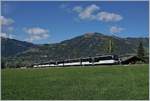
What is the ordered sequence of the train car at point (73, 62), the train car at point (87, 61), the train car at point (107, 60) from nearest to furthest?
1. the train car at point (107, 60)
2. the train car at point (87, 61)
3. the train car at point (73, 62)

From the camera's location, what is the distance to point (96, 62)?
306 ft

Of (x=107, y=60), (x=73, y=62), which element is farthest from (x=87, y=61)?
(x=73, y=62)

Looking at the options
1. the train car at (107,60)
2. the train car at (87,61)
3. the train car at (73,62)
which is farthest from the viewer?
the train car at (73,62)

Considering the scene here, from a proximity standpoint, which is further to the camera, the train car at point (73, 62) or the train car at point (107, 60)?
the train car at point (73, 62)

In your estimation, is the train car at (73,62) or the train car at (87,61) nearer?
the train car at (87,61)

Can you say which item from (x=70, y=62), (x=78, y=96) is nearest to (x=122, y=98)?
(x=78, y=96)

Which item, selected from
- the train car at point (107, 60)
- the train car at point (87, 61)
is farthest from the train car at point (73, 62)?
the train car at point (107, 60)

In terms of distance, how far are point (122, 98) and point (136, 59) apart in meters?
102

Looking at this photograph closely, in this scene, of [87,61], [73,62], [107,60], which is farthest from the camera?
[73,62]

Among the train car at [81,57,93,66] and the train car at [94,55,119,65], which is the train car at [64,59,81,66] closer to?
the train car at [81,57,93,66]

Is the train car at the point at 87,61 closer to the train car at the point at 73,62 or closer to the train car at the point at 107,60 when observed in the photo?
the train car at the point at 73,62

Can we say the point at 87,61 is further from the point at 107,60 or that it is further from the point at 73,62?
the point at 73,62

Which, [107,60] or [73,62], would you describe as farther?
[73,62]

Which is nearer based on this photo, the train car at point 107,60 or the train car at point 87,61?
the train car at point 107,60
